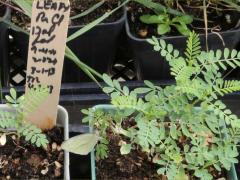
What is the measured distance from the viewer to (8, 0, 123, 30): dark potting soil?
3.45ft

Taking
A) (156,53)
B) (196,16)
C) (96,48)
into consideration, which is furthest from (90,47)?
(196,16)

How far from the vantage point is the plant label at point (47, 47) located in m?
0.73

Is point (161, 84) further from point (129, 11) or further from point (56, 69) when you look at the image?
point (56, 69)

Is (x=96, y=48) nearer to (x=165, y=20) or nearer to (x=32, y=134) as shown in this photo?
(x=165, y=20)

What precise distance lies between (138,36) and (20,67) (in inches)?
11.2

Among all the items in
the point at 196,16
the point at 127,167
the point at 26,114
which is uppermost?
the point at 196,16

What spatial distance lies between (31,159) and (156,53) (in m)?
0.36

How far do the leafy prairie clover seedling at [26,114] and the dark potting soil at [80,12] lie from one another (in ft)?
0.98

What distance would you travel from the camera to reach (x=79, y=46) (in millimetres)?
1029

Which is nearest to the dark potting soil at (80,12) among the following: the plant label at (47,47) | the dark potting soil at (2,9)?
the dark potting soil at (2,9)

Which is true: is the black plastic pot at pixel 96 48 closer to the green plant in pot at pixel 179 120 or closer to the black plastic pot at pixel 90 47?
the black plastic pot at pixel 90 47

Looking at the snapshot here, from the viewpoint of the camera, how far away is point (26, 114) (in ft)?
2.60

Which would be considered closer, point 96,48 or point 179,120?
→ point 179,120

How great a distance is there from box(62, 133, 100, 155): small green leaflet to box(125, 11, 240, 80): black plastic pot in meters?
0.27
